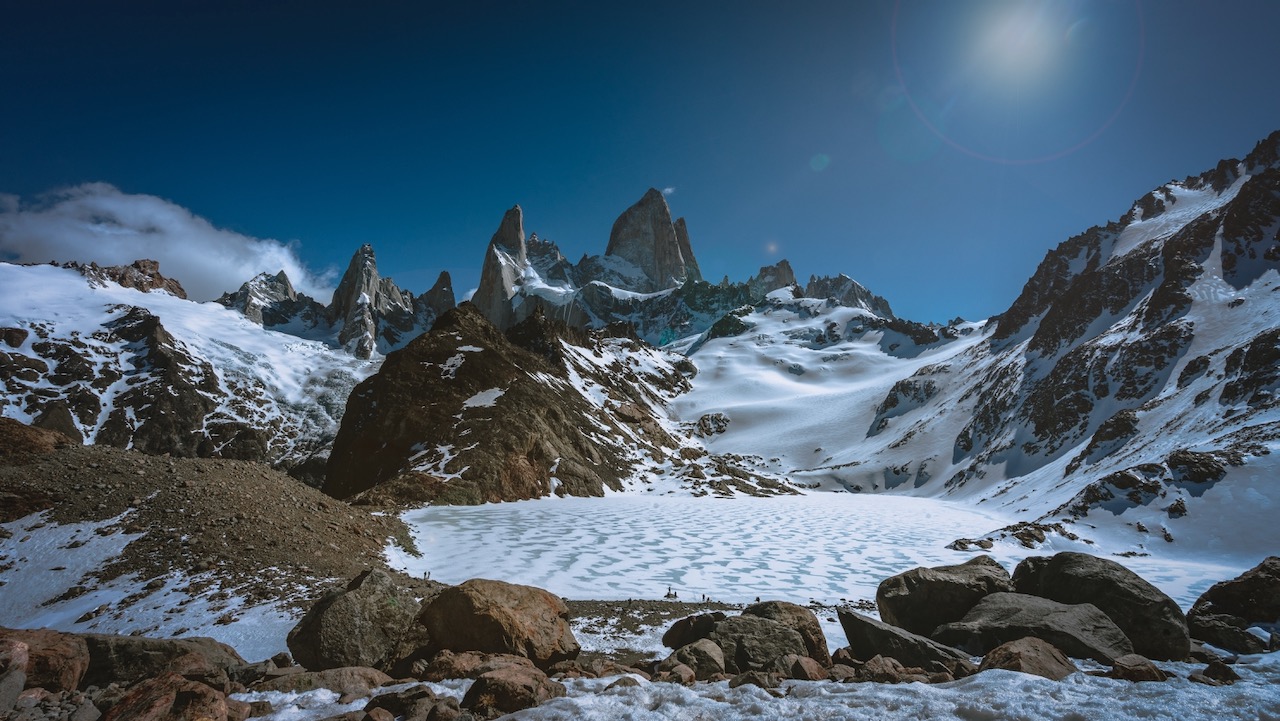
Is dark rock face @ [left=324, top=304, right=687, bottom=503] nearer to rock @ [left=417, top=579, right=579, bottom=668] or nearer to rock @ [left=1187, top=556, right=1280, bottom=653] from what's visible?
rock @ [left=417, top=579, right=579, bottom=668]

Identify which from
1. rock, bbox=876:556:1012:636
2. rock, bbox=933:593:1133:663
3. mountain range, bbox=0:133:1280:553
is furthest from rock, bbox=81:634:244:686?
mountain range, bbox=0:133:1280:553

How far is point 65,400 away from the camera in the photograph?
128500 mm

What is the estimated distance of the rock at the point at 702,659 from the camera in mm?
8195

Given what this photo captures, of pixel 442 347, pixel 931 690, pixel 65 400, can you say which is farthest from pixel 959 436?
pixel 65 400

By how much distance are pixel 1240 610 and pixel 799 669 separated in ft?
34.6

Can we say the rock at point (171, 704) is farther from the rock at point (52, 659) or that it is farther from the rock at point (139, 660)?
the rock at point (52, 659)

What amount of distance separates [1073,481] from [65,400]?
200 m

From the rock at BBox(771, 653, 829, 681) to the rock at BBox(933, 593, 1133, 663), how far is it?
141 inches

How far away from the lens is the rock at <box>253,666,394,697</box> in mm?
6988

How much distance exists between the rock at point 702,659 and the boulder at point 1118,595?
8.02 meters

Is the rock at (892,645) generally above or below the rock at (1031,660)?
below

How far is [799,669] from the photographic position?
8219 millimetres

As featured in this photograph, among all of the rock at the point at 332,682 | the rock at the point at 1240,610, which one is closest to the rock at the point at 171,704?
the rock at the point at 332,682

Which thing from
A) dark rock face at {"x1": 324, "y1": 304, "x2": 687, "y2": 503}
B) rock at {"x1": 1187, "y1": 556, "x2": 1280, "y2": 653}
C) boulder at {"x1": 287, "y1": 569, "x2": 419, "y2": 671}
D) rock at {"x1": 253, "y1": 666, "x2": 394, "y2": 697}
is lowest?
rock at {"x1": 253, "y1": 666, "x2": 394, "y2": 697}
